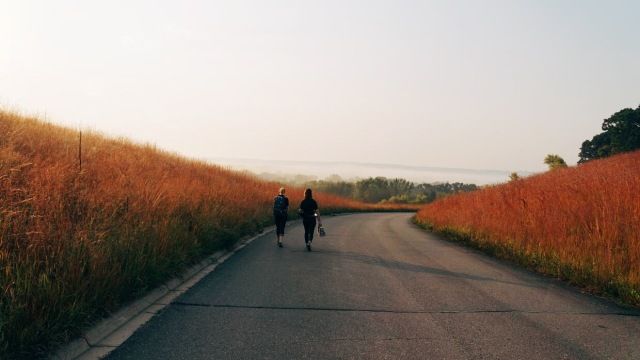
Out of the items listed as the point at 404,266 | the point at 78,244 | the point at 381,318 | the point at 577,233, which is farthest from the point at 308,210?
the point at 78,244

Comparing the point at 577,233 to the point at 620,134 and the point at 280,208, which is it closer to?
the point at 280,208

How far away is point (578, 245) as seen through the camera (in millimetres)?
9320

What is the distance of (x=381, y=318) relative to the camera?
570 centimetres

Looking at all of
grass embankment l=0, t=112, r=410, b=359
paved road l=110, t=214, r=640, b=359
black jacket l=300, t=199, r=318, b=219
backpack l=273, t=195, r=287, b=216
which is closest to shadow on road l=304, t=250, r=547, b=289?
paved road l=110, t=214, r=640, b=359

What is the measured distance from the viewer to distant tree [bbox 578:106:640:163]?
37.4 meters

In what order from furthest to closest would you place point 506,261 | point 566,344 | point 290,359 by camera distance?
1. point 506,261
2. point 566,344
3. point 290,359

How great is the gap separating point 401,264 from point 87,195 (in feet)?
22.2

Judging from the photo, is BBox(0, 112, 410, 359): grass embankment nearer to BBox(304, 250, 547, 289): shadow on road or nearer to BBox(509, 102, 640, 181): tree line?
BBox(304, 250, 547, 289): shadow on road

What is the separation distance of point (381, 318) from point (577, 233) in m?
6.52

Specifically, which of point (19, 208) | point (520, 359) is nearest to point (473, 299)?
point (520, 359)

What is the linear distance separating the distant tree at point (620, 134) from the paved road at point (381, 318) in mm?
36455

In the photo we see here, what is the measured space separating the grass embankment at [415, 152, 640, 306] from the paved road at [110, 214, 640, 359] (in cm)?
65

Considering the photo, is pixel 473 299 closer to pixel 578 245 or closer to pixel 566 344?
pixel 566 344

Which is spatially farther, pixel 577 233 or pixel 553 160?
pixel 553 160
